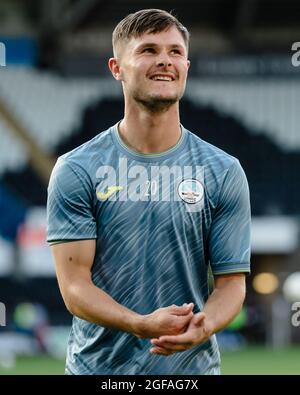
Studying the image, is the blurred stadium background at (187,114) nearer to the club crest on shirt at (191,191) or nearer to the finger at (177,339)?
the club crest on shirt at (191,191)

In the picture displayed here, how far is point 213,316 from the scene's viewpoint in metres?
3.48

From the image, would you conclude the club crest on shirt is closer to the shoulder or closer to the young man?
the young man

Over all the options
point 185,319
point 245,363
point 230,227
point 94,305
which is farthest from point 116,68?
point 245,363

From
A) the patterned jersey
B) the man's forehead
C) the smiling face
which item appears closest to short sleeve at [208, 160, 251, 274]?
the patterned jersey

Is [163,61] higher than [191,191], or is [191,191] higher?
[163,61]

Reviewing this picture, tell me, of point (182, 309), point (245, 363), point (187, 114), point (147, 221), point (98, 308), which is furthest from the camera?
point (187, 114)

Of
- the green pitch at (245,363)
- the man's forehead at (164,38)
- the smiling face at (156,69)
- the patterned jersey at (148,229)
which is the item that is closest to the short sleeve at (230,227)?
the patterned jersey at (148,229)

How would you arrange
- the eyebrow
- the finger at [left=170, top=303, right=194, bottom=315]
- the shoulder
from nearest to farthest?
the finger at [left=170, top=303, right=194, bottom=315], the eyebrow, the shoulder

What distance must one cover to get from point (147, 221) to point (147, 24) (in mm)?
604

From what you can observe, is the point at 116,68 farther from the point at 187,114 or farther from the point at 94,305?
the point at 187,114

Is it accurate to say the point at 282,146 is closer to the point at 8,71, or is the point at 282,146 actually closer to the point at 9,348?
the point at 8,71

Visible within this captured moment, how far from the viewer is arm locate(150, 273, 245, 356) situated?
337cm

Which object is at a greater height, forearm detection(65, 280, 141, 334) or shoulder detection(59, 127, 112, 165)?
shoulder detection(59, 127, 112, 165)
